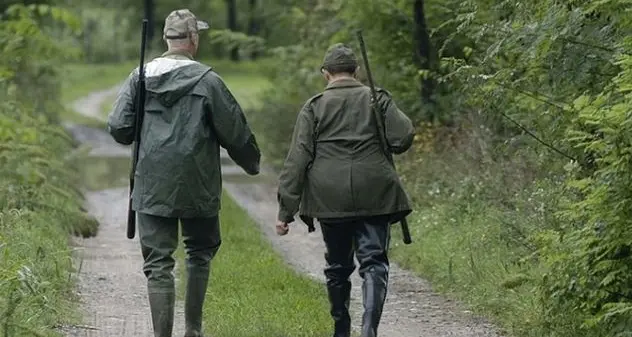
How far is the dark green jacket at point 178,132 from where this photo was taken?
26.2ft

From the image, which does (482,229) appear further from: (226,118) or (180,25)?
(180,25)

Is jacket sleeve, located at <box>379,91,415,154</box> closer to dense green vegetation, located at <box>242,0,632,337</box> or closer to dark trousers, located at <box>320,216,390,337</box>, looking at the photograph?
dark trousers, located at <box>320,216,390,337</box>

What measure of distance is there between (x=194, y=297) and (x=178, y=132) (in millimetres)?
1096

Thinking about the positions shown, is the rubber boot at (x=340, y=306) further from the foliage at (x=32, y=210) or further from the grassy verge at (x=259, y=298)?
the foliage at (x=32, y=210)

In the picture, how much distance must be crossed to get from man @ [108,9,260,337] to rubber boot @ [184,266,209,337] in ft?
0.85

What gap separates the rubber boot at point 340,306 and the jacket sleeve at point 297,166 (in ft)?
1.85

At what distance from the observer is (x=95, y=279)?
11.8 meters

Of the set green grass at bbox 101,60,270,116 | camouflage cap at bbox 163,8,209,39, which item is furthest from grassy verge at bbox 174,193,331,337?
green grass at bbox 101,60,270,116

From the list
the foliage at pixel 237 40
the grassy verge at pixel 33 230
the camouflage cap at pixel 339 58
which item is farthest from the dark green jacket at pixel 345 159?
the foliage at pixel 237 40

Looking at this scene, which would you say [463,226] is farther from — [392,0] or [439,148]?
[392,0]

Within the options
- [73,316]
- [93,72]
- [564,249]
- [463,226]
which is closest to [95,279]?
[73,316]

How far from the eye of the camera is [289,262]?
13453 mm

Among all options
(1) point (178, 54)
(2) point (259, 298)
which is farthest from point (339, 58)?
(2) point (259, 298)

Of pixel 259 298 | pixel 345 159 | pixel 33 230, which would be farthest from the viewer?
pixel 33 230
